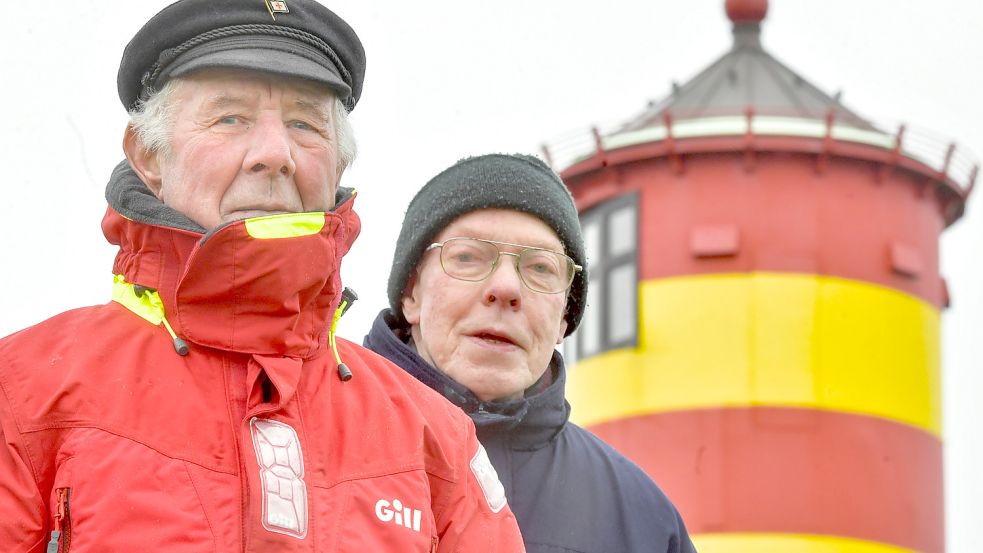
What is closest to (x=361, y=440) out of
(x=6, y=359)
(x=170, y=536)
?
(x=170, y=536)

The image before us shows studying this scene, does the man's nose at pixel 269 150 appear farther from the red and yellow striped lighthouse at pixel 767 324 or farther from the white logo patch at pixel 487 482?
the red and yellow striped lighthouse at pixel 767 324

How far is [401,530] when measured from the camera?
2.44 m

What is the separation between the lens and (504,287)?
3807mm

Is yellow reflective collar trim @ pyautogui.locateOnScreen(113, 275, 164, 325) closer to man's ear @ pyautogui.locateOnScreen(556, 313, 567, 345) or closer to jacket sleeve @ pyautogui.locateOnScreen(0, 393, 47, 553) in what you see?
jacket sleeve @ pyautogui.locateOnScreen(0, 393, 47, 553)

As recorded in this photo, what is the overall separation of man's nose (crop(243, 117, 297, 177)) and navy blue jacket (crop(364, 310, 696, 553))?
1207mm

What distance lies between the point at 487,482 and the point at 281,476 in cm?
46

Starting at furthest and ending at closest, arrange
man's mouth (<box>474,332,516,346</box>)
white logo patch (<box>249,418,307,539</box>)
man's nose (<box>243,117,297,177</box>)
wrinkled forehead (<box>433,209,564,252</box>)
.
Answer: wrinkled forehead (<box>433,209,564,252</box>) → man's mouth (<box>474,332,516,346</box>) → man's nose (<box>243,117,297,177</box>) → white logo patch (<box>249,418,307,539</box>)

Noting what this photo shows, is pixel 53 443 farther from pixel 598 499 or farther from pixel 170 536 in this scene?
pixel 598 499

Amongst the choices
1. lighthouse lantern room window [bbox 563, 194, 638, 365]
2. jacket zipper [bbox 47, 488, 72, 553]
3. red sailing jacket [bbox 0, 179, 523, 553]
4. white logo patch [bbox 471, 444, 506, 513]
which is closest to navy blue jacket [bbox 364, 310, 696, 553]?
white logo patch [bbox 471, 444, 506, 513]

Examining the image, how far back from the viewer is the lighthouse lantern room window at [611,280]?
11.6 metres

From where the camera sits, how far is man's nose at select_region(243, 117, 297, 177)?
8.46 feet

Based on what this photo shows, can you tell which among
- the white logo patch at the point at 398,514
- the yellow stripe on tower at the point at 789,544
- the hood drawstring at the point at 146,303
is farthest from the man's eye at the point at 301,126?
the yellow stripe on tower at the point at 789,544

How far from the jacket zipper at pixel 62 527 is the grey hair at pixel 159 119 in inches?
25.8

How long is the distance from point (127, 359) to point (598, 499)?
1.65 metres
